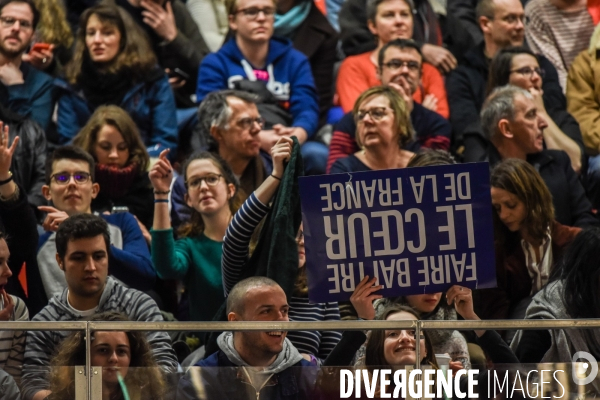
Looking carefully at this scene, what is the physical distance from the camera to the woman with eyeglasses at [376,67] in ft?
25.8

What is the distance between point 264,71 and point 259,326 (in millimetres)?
3710

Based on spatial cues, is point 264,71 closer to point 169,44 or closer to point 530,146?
point 169,44

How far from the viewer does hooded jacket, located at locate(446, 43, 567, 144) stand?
7746mm

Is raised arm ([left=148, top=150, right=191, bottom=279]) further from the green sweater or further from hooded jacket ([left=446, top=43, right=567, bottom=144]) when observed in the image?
hooded jacket ([left=446, top=43, right=567, bottom=144])

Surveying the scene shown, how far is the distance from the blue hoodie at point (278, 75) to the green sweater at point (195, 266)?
5.55ft

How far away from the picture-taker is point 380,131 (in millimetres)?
6738

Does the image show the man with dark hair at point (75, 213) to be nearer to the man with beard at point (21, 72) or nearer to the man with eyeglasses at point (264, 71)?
the man with beard at point (21, 72)

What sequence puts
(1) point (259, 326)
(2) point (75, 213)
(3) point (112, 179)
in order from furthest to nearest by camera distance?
(3) point (112, 179)
(2) point (75, 213)
(1) point (259, 326)

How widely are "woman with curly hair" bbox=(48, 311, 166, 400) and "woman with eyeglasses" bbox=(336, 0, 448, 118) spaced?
12.1 feet

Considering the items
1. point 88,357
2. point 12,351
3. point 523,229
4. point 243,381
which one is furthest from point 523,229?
point 12,351

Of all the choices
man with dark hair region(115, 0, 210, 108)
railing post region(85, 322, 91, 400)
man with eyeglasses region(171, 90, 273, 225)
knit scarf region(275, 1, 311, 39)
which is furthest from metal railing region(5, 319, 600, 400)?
knit scarf region(275, 1, 311, 39)

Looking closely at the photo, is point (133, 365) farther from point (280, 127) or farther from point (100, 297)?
point (280, 127)

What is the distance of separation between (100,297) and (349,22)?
3.47 metres

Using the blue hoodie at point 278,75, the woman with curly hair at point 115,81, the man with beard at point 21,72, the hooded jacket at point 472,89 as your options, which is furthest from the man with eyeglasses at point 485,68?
the man with beard at point 21,72
